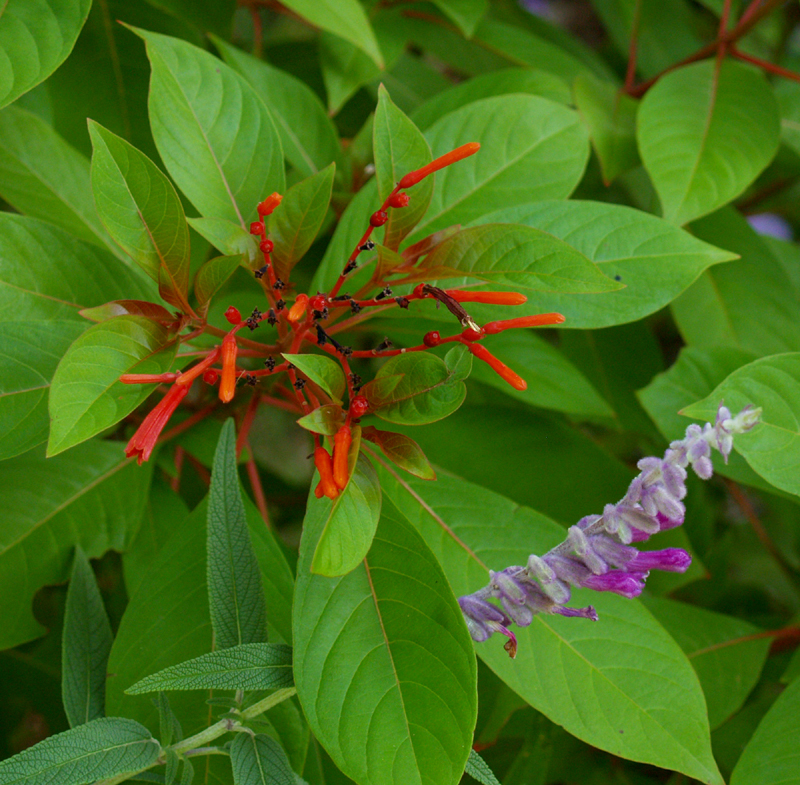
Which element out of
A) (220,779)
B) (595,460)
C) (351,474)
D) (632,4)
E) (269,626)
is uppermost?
(632,4)

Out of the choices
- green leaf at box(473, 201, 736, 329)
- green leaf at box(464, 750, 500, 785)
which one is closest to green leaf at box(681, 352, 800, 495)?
green leaf at box(473, 201, 736, 329)

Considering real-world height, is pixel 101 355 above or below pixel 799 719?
above

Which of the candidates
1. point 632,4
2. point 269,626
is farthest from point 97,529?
point 632,4

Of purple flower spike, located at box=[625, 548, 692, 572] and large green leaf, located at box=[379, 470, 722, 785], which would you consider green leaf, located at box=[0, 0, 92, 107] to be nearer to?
large green leaf, located at box=[379, 470, 722, 785]

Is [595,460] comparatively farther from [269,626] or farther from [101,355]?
[101,355]

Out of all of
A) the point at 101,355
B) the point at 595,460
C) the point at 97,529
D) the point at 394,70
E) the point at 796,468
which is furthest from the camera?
the point at 394,70

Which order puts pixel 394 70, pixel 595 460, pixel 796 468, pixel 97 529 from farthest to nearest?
pixel 394 70
pixel 595 460
pixel 97 529
pixel 796 468
